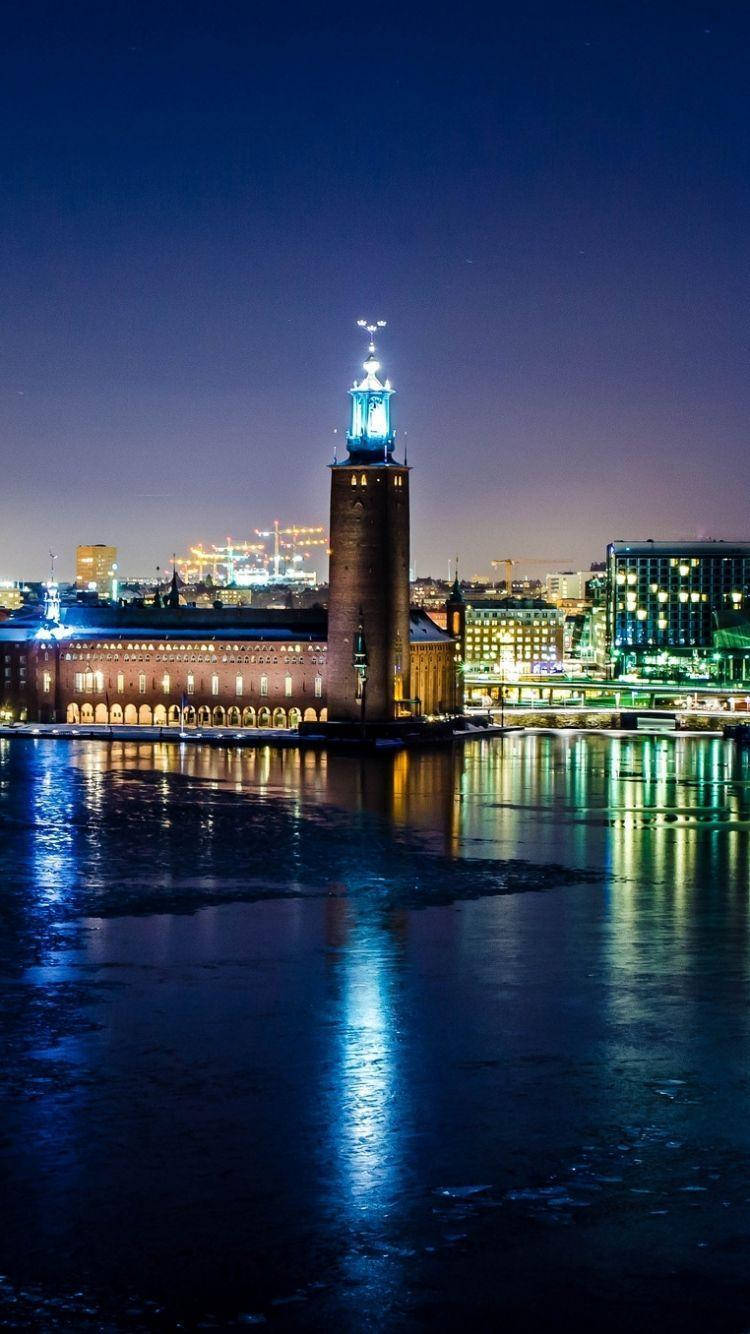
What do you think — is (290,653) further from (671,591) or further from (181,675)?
(671,591)

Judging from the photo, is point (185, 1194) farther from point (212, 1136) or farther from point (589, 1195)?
point (589, 1195)

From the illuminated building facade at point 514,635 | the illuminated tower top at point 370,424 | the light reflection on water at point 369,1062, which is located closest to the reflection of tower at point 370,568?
the illuminated tower top at point 370,424

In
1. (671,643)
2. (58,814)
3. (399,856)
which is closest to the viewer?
(399,856)

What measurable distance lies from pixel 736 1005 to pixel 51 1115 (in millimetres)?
8448

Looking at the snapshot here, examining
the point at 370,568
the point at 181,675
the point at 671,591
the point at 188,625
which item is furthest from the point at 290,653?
the point at 671,591

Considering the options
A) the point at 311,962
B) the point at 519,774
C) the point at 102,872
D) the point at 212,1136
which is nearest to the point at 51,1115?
the point at 212,1136

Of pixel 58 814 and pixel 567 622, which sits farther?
pixel 567 622

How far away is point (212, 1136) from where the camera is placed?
53.9ft

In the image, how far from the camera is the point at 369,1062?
739 inches

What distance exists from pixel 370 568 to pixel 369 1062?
46.8 metres

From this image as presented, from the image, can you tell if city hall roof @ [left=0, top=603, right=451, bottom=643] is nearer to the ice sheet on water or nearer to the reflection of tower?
the reflection of tower

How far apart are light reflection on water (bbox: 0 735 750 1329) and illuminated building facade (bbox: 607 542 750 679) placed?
102431 millimetres

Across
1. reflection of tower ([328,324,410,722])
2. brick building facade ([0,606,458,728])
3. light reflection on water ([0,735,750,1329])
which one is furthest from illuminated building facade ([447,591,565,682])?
light reflection on water ([0,735,750,1329])

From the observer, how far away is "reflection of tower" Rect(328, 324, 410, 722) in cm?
6475
